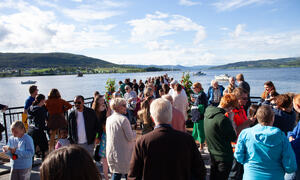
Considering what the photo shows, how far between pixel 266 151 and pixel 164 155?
4.56 ft

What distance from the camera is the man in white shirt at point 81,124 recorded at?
453 cm

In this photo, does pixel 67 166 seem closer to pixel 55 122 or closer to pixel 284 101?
pixel 284 101

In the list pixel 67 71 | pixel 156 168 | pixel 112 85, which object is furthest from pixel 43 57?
pixel 156 168

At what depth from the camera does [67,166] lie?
1.23 m

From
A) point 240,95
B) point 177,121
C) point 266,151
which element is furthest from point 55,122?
point 266,151

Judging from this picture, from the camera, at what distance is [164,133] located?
243cm

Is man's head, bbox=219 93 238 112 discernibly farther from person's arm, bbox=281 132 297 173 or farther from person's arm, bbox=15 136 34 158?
person's arm, bbox=15 136 34 158

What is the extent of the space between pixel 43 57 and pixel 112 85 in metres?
167

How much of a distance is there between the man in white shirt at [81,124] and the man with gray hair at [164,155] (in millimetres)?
2246

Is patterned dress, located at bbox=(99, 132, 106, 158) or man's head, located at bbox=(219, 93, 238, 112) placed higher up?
man's head, located at bbox=(219, 93, 238, 112)

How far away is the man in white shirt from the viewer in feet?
14.9

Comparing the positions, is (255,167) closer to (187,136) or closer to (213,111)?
(213,111)

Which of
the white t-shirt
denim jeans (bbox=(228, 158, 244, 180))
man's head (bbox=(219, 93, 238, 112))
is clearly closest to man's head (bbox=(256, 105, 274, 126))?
man's head (bbox=(219, 93, 238, 112))

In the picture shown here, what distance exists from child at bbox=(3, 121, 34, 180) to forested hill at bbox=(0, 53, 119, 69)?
160767 millimetres
